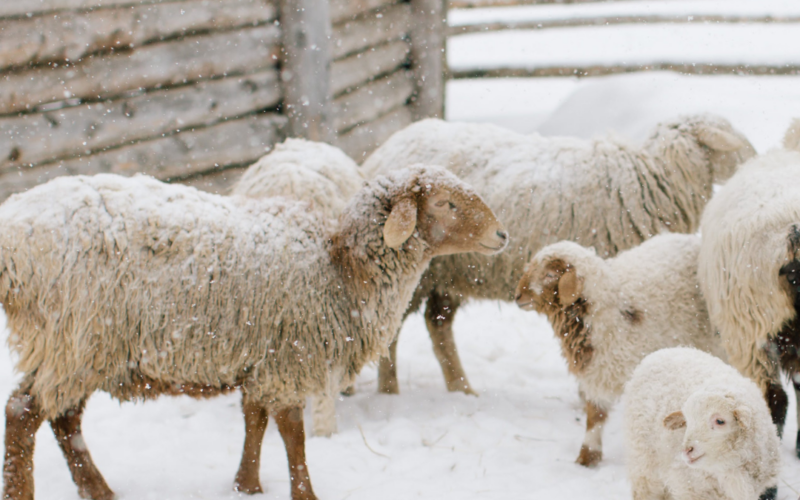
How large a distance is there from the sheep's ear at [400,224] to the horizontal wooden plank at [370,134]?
4.17 m

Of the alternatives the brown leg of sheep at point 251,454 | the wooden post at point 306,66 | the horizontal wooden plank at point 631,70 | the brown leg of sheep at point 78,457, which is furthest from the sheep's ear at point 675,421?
the horizontal wooden plank at point 631,70

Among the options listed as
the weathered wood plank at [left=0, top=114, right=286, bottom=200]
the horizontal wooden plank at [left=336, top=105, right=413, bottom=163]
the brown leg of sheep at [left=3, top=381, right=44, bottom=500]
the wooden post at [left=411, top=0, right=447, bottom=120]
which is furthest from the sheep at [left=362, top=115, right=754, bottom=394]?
the wooden post at [left=411, top=0, right=447, bottom=120]

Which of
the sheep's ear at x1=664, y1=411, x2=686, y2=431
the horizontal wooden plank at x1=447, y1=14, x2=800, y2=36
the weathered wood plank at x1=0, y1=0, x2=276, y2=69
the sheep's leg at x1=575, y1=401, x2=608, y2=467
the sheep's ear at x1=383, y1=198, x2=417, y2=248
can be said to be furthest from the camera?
the horizontal wooden plank at x1=447, y1=14, x2=800, y2=36

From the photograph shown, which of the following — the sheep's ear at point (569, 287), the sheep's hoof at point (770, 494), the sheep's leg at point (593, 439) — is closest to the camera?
the sheep's hoof at point (770, 494)

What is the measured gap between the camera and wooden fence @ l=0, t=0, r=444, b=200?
4.66 m

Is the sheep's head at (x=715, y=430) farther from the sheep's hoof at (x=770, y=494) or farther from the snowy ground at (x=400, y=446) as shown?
the snowy ground at (x=400, y=446)

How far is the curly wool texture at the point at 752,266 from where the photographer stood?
10.00 ft

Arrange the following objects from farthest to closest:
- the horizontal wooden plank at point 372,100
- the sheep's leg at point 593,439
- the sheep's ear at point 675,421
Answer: the horizontal wooden plank at point 372,100
the sheep's leg at point 593,439
the sheep's ear at point 675,421

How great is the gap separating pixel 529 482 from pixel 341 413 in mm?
1359

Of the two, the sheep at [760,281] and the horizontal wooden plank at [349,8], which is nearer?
the sheep at [760,281]

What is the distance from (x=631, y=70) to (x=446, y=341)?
5917mm

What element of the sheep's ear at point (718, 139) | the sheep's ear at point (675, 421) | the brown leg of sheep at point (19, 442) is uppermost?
the sheep's ear at point (718, 139)

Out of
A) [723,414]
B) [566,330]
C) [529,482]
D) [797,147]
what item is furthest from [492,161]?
[723,414]

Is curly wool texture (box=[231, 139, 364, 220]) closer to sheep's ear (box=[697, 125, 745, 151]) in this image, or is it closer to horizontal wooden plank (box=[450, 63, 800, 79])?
sheep's ear (box=[697, 125, 745, 151])
